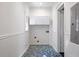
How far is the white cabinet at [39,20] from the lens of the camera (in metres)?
8.00

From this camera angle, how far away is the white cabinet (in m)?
8.00

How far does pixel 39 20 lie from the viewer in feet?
26.4

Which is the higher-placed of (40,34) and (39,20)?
(39,20)

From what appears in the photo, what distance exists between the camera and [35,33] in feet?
27.1

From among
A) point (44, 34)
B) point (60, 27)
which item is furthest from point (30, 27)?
point (60, 27)

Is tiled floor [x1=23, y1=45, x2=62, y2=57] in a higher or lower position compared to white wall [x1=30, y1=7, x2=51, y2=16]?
lower

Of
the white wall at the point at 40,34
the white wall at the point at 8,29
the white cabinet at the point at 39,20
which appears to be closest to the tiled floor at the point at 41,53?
the white wall at the point at 8,29

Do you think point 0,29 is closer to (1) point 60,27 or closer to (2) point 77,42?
(2) point 77,42

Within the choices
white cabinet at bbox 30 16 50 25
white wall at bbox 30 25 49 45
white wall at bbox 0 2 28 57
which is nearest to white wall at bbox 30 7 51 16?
white cabinet at bbox 30 16 50 25

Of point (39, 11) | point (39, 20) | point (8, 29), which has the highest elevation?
point (39, 11)

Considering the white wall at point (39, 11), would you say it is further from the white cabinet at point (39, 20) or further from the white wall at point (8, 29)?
the white wall at point (8, 29)

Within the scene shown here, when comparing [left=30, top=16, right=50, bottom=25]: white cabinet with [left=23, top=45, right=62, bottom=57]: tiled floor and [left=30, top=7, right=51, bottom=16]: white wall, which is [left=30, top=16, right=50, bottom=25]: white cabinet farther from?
[left=23, top=45, right=62, bottom=57]: tiled floor

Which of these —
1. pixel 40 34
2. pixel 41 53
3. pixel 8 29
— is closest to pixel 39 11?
pixel 40 34

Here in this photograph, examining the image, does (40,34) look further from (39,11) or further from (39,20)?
(39,11)
